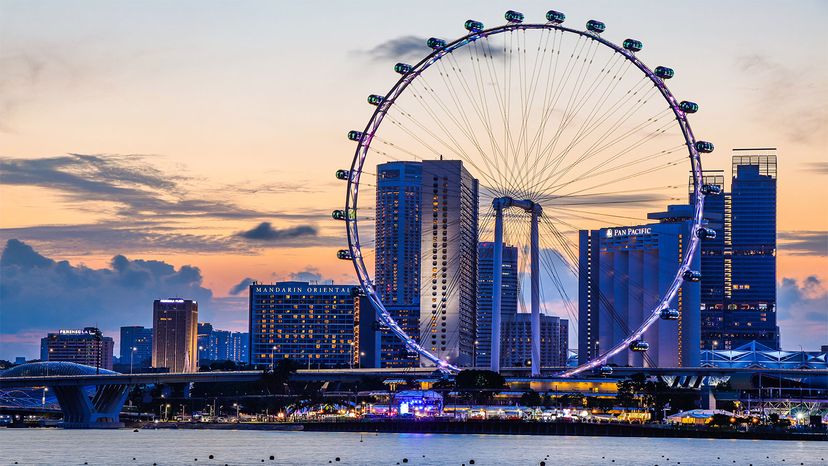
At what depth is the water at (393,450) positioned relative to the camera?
421 ft

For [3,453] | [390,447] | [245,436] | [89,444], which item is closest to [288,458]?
[390,447]

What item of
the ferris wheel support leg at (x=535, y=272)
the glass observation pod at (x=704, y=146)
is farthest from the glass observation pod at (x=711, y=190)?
the ferris wheel support leg at (x=535, y=272)

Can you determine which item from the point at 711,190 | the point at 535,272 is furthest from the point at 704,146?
the point at 535,272

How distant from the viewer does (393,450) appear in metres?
142

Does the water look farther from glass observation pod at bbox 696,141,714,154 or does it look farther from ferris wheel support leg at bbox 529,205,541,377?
glass observation pod at bbox 696,141,714,154

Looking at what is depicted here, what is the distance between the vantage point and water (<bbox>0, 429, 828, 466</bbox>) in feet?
421

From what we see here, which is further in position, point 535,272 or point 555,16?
point 535,272

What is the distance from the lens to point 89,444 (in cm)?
16175

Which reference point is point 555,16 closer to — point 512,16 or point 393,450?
point 512,16

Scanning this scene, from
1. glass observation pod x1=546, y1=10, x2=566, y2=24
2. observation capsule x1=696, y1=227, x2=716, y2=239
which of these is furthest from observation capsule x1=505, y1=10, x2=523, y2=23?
observation capsule x1=696, y1=227, x2=716, y2=239

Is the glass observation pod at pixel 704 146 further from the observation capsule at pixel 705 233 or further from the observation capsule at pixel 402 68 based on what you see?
the observation capsule at pixel 402 68

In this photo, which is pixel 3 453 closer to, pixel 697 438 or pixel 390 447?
pixel 390 447

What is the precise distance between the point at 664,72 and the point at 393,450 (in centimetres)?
4355

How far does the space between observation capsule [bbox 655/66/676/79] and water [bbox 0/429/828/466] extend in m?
34.9
